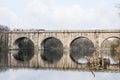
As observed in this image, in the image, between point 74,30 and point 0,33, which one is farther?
point 0,33

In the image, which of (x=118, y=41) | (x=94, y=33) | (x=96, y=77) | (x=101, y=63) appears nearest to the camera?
(x=96, y=77)

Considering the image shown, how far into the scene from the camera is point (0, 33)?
280 ft

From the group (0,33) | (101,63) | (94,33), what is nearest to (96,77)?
(101,63)

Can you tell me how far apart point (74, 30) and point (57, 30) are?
392cm

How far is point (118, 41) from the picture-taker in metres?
80.2

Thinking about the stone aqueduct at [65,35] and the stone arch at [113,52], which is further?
the stone aqueduct at [65,35]

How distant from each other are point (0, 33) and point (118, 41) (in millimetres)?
24901

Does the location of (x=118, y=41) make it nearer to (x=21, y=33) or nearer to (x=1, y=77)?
(x=21, y=33)

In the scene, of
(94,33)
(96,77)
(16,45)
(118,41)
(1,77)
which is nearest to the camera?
(96,77)

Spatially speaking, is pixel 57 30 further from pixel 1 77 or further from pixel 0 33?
pixel 1 77

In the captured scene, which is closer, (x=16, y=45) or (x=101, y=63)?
(x=101, y=63)

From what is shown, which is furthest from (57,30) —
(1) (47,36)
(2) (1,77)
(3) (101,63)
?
(2) (1,77)

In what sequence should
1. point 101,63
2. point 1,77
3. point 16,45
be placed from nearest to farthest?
point 1,77 → point 101,63 → point 16,45

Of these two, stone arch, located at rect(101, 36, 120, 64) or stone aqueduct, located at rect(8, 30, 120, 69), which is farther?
stone aqueduct, located at rect(8, 30, 120, 69)
